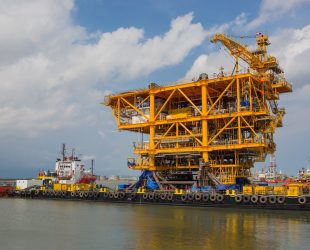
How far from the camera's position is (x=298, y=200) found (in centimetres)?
3159

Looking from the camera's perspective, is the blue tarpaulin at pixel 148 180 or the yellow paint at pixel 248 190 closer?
the yellow paint at pixel 248 190

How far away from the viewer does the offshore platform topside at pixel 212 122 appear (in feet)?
122

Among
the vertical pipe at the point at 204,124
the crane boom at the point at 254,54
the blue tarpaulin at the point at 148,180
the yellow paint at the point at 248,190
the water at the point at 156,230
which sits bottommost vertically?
the water at the point at 156,230

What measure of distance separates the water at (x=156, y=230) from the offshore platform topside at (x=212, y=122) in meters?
7.43

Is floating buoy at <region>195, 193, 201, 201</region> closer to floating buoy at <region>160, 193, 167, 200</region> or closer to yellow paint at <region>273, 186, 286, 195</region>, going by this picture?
floating buoy at <region>160, 193, 167, 200</region>

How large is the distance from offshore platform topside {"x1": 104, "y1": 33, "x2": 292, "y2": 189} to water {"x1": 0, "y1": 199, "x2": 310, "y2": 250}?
293 inches

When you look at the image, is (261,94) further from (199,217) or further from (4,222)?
(4,222)

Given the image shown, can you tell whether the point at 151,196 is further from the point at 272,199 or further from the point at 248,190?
the point at 272,199

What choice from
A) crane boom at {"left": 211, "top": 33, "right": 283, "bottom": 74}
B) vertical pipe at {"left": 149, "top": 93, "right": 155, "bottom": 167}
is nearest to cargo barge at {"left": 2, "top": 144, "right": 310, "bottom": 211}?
vertical pipe at {"left": 149, "top": 93, "right": 155, "bottom": 167}

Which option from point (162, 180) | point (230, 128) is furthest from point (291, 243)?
point (162, 180)

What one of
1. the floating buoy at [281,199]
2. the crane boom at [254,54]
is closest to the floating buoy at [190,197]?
the floating buoy at [281,199]

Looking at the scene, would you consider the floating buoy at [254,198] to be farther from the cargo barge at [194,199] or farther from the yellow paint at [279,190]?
the yellow paint at [279,190]

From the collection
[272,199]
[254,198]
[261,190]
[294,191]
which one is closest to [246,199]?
[254,198]

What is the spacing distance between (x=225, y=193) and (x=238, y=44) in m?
14.0
